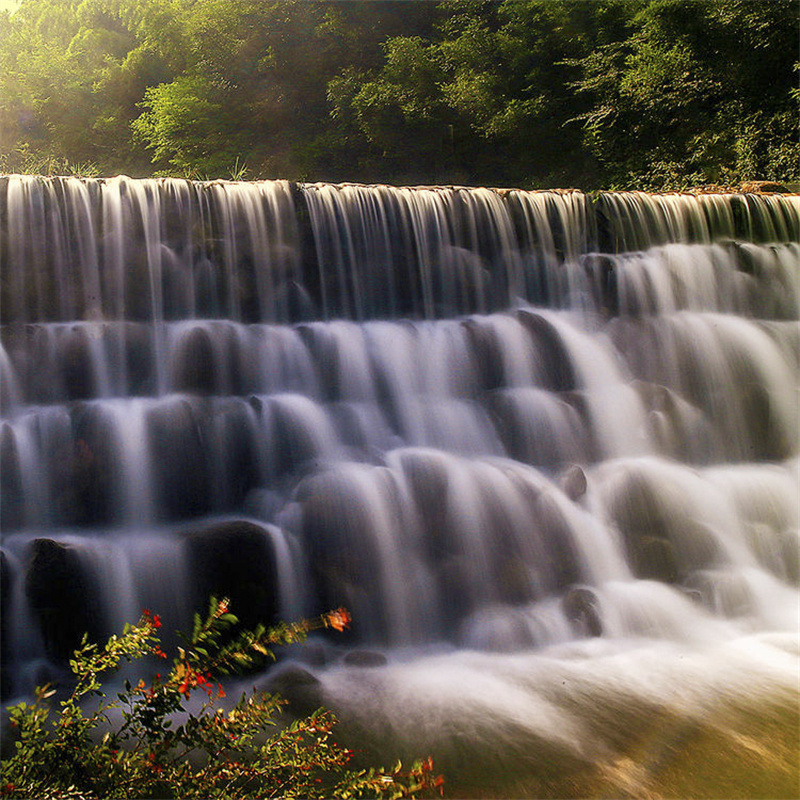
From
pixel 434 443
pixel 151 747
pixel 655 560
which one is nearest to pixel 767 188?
pixel 434 443

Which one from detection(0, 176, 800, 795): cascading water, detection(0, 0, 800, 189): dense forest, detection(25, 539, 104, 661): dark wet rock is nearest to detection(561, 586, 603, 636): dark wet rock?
detection(0, 176, 800, 795): cascading water

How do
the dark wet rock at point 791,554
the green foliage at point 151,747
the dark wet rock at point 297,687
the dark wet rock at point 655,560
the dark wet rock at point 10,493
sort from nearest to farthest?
the green foliage at point 151,747 < the dark wet rock at point 297,687 < the dark wet rock at point 10,493 < the dark wet rock at point 655,560 < the dark wet rock at point 791,554

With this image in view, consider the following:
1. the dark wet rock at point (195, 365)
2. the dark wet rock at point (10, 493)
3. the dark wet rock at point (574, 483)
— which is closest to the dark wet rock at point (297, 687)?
the dark wet rock at point (10, 493)

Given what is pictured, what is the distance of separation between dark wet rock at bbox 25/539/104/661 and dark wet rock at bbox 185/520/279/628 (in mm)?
653

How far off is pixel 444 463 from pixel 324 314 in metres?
2.64

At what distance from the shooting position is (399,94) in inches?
771

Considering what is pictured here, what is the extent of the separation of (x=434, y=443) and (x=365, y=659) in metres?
2.41

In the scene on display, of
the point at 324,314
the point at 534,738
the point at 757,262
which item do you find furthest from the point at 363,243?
the point at 534,738

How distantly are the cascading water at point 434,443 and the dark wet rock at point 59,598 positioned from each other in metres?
0.01

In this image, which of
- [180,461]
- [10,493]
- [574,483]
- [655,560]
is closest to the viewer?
[10,493]

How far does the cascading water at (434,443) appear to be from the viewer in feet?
15.9

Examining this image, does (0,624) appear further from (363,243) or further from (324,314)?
(363,243)

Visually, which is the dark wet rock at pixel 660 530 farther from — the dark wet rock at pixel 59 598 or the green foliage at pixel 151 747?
the green foliage at pixel 151 747

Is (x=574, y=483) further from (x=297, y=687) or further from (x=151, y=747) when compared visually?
(x=151, y=747)
